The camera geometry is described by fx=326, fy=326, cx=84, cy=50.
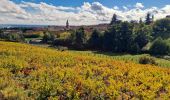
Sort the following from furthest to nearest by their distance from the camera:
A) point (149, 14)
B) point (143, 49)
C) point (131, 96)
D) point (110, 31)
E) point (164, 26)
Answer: point (149, 14), point (164, 26), point (110, 31), point (143, 49), point (131, 96)

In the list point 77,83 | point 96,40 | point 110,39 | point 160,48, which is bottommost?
point 160,48

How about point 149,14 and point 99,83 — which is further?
point 149,14

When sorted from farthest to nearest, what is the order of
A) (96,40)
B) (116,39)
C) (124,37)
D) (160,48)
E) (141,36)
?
(96,40), (141,36), (124,37), (116,39), (160,48)

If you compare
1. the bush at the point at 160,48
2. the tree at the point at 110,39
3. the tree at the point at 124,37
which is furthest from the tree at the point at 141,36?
the tree at the point at 110,39

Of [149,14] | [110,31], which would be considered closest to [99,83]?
[110,31]

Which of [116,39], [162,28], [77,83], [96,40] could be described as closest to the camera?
[77,83]

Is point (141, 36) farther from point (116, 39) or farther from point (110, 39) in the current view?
point (110, 39)

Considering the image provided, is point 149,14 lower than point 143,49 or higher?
higher

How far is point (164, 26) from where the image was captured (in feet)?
392

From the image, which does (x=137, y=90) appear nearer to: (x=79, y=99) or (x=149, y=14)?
(x=79, y=99)

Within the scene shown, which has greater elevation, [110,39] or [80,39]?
[110,39]

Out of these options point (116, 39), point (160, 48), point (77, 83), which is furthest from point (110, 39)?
point (77, 83)

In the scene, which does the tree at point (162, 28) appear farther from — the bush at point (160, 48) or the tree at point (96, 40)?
the bush at point (160, 48)

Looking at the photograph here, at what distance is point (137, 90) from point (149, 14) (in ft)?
439
